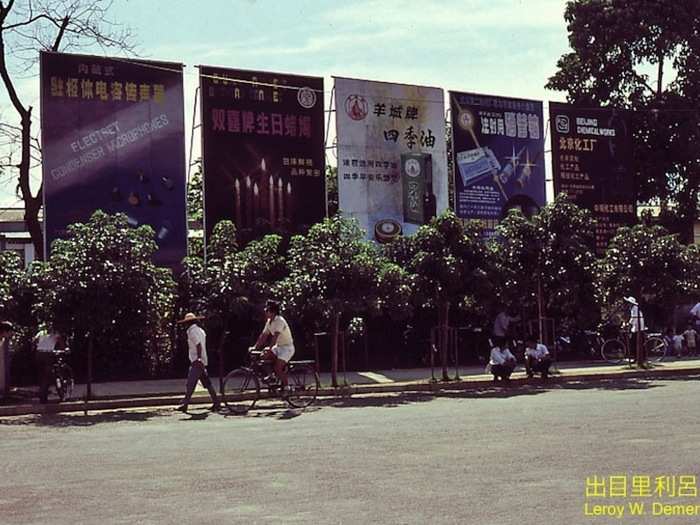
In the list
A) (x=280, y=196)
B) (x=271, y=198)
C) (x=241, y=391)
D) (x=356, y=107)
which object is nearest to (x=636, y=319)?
(x=356, y=107)

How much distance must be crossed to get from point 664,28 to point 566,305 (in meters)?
15.3

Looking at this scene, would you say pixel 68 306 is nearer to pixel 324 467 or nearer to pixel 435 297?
pixel 435 297

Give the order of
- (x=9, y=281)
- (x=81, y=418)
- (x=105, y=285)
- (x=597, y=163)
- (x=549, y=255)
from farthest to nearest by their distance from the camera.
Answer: (x=597, y=163) → (x=549, y=255) → (x=9, y=281) → (x=105, y=285) → (x=81, y=418)

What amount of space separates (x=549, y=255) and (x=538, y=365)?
3454 mm

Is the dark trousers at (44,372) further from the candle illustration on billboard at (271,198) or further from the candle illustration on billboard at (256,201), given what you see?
the candle illustration on billboard at (271,198)

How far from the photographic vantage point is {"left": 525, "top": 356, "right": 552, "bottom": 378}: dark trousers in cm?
2294

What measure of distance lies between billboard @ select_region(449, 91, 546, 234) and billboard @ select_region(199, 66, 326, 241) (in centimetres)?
449

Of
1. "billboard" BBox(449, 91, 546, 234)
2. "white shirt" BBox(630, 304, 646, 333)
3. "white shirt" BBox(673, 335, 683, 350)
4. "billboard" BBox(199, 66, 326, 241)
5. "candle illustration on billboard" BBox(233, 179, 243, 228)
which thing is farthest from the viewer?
"billboard" BBox(449, 91, 546, 234)

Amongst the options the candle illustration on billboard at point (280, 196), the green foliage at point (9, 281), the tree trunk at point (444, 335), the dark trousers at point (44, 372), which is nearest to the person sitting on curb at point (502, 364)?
the tree trunk at point (444, 335)

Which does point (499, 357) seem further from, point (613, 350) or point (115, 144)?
point (115, 144)

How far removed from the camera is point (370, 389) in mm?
21562

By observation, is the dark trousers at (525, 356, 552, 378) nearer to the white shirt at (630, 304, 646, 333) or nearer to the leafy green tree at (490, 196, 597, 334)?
the leafy green tree at (490, 196, 597, 334)

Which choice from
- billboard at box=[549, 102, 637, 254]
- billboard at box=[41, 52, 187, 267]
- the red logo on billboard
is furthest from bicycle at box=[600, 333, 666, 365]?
billboard at box=[41, 52, 187, 267]

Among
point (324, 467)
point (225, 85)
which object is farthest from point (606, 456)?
point (225, 85)
